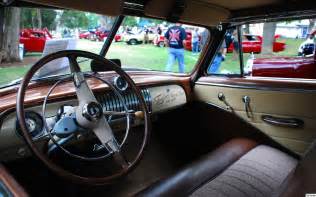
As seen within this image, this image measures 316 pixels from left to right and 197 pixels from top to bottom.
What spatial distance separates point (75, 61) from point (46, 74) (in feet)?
1.67

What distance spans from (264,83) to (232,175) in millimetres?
999

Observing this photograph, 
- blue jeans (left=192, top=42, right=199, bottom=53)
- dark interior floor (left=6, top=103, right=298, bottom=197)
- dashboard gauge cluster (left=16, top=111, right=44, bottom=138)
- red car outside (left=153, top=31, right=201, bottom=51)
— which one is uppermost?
red car outside (left=153, top=31, right=201, bottom=51)

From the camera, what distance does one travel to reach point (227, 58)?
3.17 metres

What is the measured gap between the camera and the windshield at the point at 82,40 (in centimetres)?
190

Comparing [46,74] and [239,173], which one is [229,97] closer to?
[239,173]

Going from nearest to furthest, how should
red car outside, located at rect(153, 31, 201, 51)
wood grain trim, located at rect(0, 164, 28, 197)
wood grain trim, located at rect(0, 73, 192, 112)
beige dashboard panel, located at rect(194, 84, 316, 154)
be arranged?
wood grain trim, located at rect(0, 164, 28, 197) < wood grain trim, located at rect(0, 73, 192, 112) < beige dashboard panel, located at rect(194, 84, 316, 154) < red car outside, located at rect(153, 31, 201, 51)

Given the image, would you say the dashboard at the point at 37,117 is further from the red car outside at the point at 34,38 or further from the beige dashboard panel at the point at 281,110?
the beige dashboard panel at the point at 281,110

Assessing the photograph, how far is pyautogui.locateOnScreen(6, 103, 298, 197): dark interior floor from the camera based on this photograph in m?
2.82

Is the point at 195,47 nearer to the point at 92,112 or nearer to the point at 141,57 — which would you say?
the point at 141,57

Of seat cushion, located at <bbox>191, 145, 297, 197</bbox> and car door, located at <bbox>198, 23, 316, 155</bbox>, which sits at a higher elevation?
car door, located at <bbox>198, 23, 316, 155</bbox>

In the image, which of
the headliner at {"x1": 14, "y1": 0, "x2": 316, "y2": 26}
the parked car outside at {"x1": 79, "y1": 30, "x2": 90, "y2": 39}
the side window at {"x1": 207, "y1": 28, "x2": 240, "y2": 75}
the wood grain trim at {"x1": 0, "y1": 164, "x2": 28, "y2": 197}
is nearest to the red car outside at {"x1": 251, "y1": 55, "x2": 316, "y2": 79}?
the side window at {"x1": 207, "y1": 28, "x2": 240, "y2": 75}

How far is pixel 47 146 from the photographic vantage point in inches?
73.7

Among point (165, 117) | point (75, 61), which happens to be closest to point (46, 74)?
point (75, 61)

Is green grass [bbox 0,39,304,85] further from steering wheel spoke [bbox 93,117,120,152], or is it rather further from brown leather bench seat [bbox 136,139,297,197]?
brown leather bench seat [bbox 136,139,297,197]
